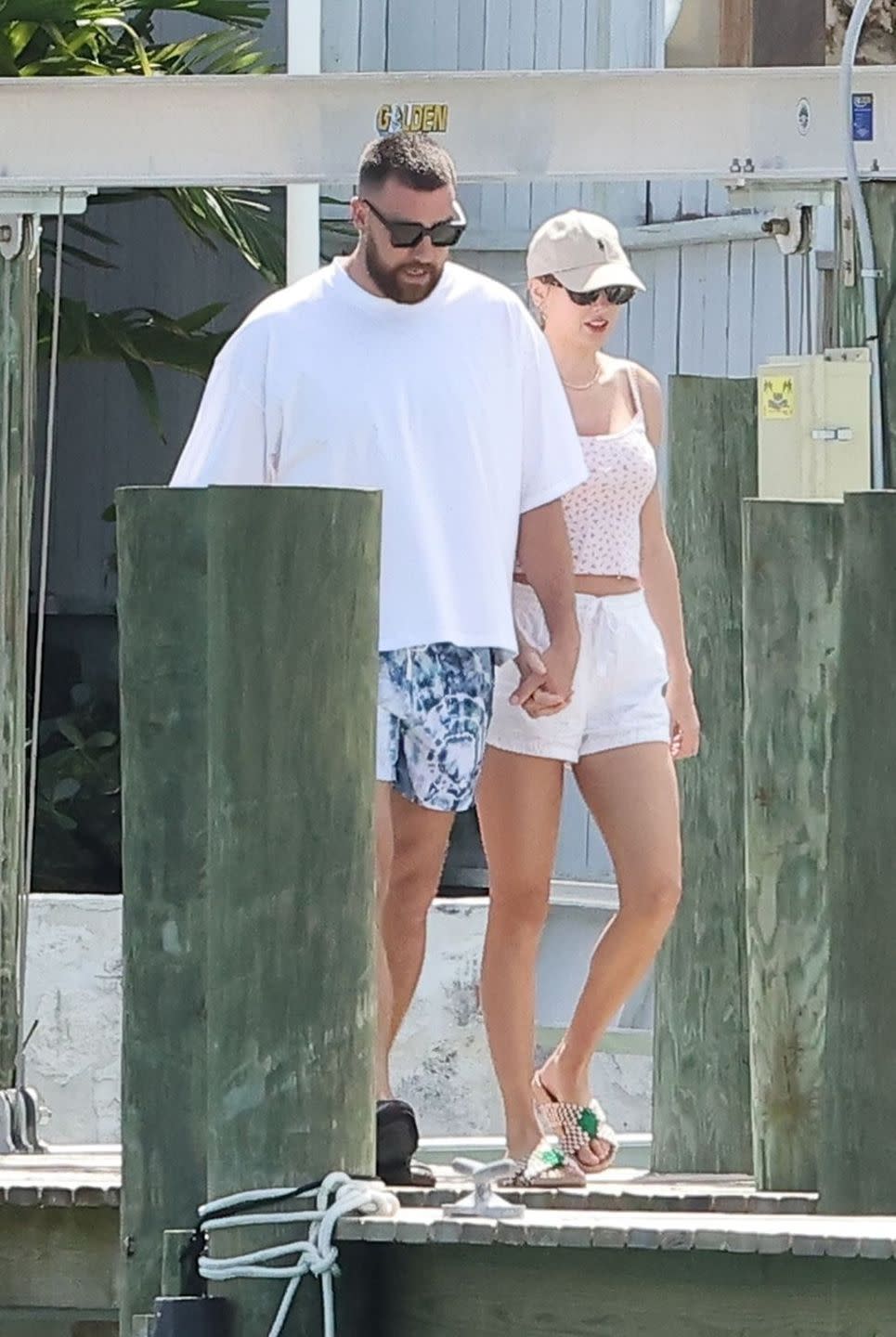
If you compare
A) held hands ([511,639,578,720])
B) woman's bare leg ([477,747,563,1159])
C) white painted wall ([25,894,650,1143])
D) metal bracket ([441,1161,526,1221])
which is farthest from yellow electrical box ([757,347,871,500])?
white painted wall ([25,894,650,1143])

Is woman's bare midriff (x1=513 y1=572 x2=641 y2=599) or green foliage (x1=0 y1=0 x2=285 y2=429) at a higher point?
green foliage (x1=0 y1=0 x2=285 y2=429)

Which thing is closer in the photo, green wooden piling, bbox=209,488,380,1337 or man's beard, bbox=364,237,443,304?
green wooden piling, bbox=209,488,380,1337

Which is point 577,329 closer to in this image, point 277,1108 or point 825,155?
point 825,155

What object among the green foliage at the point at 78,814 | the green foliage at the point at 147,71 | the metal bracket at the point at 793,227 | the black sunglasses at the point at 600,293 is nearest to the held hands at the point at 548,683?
the black sunglasses at the point at 600,293

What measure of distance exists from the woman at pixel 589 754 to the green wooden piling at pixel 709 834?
1.32 ft

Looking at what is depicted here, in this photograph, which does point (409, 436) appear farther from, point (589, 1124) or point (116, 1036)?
point (116, 1036)

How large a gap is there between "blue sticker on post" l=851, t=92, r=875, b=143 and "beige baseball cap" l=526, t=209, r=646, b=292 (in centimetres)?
44

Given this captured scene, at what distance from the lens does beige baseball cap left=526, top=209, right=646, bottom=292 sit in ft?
17.1

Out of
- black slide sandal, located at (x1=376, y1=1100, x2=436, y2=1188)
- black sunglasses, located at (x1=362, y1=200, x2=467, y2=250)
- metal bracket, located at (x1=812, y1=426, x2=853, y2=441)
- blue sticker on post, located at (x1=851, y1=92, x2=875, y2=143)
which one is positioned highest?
blue sticker on post, located at (x1=851, y1=92, x2=875, y2=143)

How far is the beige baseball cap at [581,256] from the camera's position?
5.21m

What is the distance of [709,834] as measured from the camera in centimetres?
582

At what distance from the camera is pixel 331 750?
381 centimetres

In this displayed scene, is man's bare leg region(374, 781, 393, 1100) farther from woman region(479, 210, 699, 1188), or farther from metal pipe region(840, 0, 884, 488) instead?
metal pipe region(840, 0, 884, 488)

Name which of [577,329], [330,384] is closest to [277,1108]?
[330,384]
